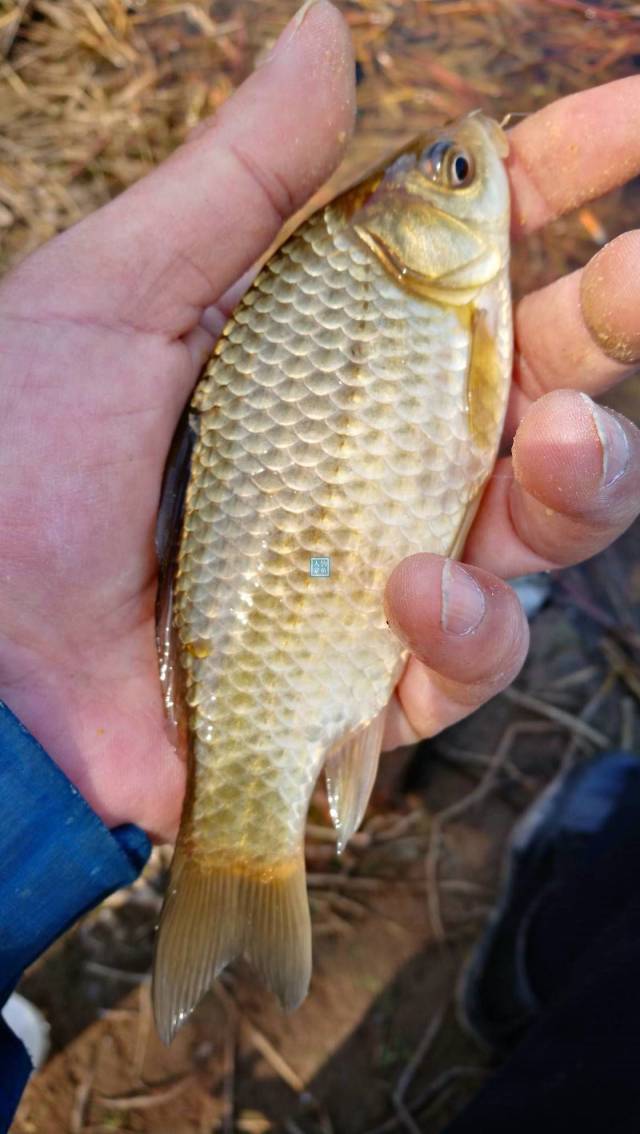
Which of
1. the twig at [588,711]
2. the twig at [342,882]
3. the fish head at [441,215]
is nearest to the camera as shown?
the fish head at [441,215]

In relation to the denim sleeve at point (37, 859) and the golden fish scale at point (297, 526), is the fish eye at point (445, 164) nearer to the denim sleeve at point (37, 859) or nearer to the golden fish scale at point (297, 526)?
the golden fish scale at point (297, 526)

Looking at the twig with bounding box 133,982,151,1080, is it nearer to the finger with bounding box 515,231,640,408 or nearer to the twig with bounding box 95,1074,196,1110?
the twig with bounding box 95,1074,196,1110

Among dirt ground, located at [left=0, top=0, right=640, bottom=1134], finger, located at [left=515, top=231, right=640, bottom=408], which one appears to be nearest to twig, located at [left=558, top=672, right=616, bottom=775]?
dirt ground, located at [left=0, top=0, right=640, bottom=1134]

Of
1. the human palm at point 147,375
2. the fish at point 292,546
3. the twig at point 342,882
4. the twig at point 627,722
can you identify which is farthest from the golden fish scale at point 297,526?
the twig at point 627,722

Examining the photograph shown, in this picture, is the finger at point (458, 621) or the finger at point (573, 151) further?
the finger at point (573, 151)

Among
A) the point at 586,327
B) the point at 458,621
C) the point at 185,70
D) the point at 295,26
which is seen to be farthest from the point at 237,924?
the point at 185,70

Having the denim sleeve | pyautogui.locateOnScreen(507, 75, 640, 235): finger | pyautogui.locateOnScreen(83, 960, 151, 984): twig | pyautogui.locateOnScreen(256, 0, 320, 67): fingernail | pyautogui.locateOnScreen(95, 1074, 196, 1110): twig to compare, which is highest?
pyautogui.locateOnScreen(256, 0, 320, 67): fingernail
